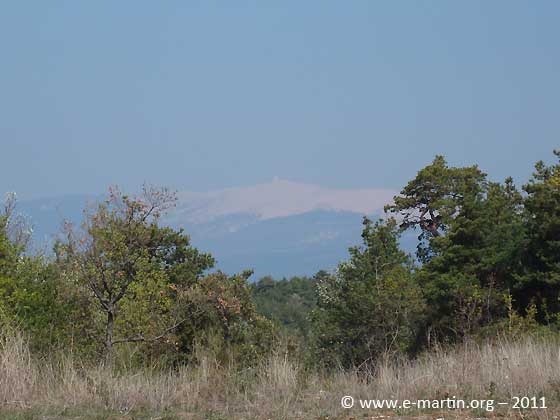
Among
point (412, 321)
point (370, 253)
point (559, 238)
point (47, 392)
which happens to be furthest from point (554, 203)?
point (47, 392)

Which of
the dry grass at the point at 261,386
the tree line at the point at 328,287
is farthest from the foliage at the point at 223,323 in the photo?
the dry grass at the point at 261,386

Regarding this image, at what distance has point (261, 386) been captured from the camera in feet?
26.6

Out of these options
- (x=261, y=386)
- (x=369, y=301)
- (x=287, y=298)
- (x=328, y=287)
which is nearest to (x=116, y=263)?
(x=261, y=386)

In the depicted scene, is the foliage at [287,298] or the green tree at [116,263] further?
the foliage at [287,298]

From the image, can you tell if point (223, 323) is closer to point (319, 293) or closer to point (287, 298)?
point (319, 293)

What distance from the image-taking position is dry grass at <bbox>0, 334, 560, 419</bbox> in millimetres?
7348

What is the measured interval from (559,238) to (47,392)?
21551mm

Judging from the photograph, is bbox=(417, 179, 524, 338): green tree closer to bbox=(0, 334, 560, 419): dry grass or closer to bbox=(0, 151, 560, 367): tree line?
bbox=(0, 151, 560, 367): tree line

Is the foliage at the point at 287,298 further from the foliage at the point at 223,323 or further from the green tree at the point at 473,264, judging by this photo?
the foliage at the point at 223,323

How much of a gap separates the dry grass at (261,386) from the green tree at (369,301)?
1516cm

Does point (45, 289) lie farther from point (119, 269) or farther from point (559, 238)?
point (559, 238)

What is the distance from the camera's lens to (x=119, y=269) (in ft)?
41.5

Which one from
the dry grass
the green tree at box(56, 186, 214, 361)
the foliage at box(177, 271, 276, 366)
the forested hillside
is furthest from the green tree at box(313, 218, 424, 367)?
the dry grass

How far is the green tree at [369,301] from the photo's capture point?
89.8 feet
